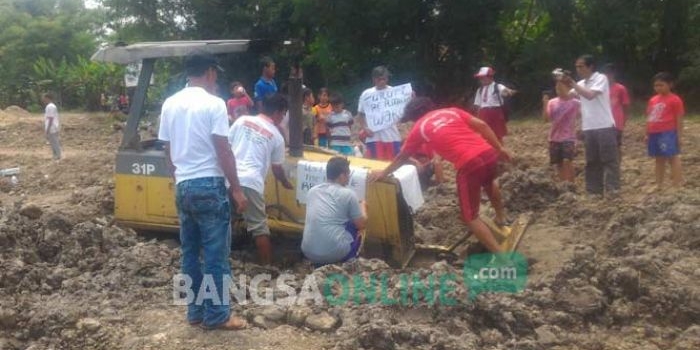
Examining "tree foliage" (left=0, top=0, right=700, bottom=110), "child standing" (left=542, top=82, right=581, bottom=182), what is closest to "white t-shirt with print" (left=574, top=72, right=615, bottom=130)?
"child standing" (left=542, top=82, right=581, bottom=182)

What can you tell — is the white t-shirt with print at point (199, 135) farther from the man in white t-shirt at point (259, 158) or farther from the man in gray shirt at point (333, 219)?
the man in white t-shirt at point (259, 158)

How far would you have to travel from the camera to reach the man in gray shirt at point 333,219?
673 cm

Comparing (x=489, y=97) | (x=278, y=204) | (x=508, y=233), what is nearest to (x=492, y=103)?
(x=489, y=97)

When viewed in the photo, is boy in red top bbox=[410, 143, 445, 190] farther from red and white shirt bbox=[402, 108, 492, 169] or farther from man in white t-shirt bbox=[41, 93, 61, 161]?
man in white t-shirt bbox=[41, 93, 61, 161]

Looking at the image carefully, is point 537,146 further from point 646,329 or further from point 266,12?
point 266,12

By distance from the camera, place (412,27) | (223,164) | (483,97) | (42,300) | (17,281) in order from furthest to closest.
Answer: (412,27)
(483,97)
(17,281)
(42,300)
(223,164)

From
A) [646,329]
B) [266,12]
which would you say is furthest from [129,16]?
[646,329]

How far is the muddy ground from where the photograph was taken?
5.49 meters

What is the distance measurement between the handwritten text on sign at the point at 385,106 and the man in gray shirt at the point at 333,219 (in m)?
3.03

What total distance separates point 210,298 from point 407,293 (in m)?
1.26

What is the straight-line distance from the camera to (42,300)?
6348 millimetres

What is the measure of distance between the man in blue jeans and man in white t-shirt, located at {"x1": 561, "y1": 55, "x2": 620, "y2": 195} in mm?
4793

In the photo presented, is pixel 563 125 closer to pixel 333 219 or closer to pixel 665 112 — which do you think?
pixel 665 112

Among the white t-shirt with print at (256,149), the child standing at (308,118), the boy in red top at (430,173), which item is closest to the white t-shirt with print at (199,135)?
the white t-shirt with print at (256,149)
